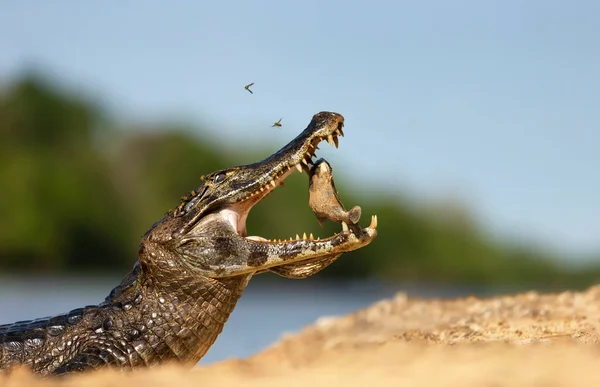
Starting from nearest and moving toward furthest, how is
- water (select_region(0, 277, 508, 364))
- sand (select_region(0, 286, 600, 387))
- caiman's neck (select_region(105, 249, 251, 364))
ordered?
sand (select_region(0, 286, 600, 387)) → caiman's neck (select_region(105, 249, 251, 364)) → water (select_region(0, 277, 508, 364))

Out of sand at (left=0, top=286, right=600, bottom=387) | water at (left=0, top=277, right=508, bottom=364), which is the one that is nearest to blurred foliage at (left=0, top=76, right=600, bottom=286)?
water at (left=0, top=277, right=508, bottom=364)

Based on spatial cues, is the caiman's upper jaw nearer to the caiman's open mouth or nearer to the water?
the caiman's open mouth

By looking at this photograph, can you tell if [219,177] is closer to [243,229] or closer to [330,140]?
[243,229]

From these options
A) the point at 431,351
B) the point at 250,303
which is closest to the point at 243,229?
the point at 431,351

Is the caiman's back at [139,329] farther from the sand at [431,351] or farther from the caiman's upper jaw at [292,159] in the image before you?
the caiman's upper jaw at [292,159]

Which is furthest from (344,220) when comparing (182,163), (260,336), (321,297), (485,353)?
(182,163)

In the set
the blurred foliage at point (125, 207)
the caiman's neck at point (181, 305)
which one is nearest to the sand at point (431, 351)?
the caiman's neck at point (181, 305)

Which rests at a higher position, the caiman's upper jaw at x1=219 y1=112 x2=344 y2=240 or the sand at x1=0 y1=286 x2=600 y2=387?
the caiman's upper jaw at x1=219 y1=112 x2=344 y2=240
